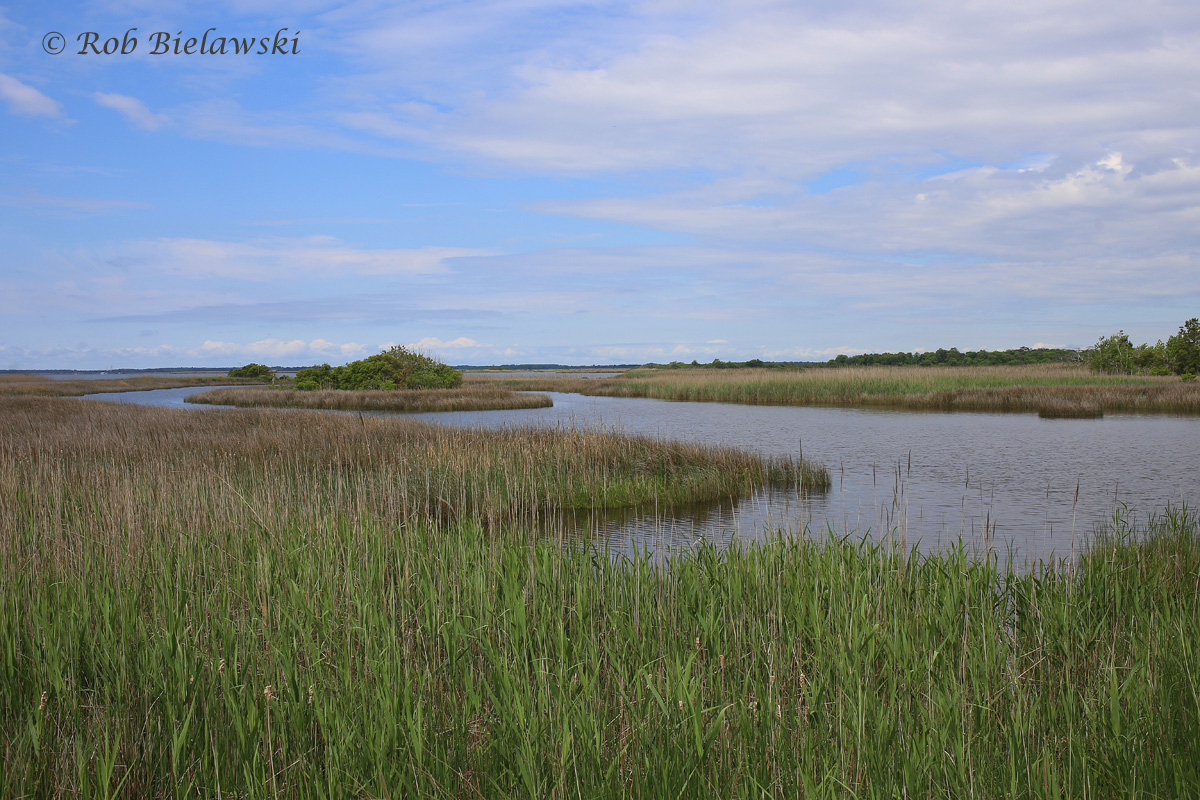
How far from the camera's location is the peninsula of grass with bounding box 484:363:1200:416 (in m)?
29.9

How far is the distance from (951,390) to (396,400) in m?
27.1

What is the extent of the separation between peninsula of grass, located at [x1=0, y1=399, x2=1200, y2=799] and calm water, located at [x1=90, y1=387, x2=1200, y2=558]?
0.80 metres

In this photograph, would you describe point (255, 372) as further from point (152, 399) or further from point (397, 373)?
point (397, 373)

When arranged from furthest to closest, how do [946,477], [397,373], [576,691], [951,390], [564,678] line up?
[397,373] < [951,390] < [946,477] < [576,691] < [564,678]

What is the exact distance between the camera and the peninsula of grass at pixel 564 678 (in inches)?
109

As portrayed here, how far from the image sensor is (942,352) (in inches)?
3278

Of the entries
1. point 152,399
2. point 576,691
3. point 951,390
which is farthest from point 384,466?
point 152,399

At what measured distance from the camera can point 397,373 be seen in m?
43.6

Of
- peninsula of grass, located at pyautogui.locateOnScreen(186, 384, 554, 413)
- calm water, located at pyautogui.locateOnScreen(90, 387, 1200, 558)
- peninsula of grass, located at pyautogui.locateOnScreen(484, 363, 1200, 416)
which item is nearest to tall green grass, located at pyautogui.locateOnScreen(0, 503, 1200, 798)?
calm water, located at pyautogui.locateOnScreen(90, 387, 1200, 558)

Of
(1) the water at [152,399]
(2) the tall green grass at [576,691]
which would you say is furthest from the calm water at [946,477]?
(1) the water at [152,399]

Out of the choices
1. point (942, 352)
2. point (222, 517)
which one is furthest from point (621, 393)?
point (942, 352)

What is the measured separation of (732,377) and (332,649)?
40738 millimetres

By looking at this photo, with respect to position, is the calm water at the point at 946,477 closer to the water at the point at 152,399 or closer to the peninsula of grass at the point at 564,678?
the peninsula of grass at the point at 564,678

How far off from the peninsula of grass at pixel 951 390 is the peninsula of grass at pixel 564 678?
28615 mm
